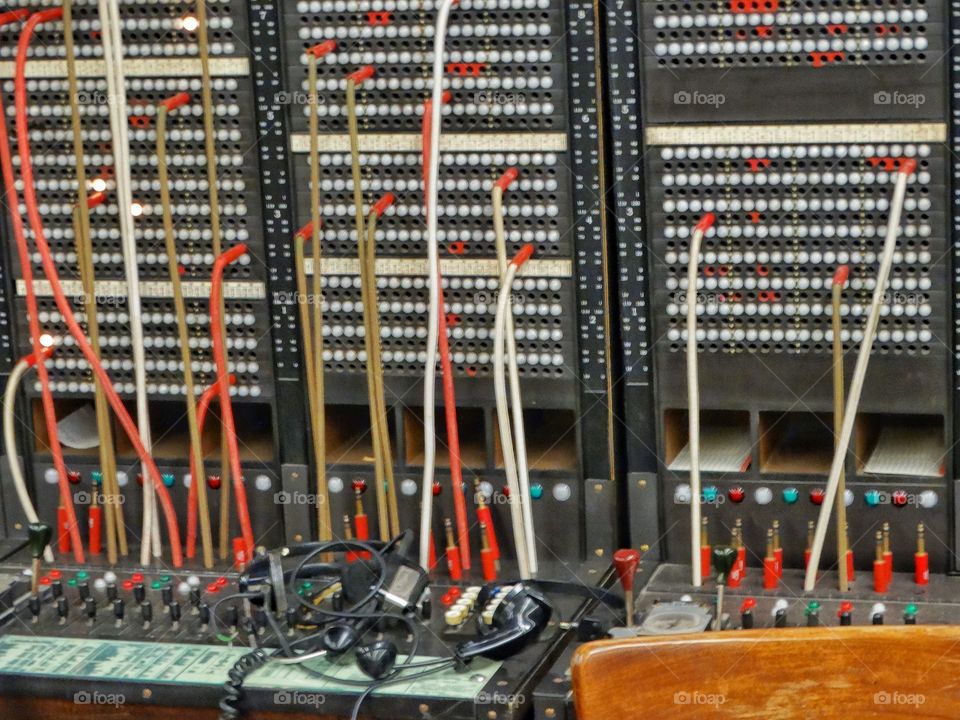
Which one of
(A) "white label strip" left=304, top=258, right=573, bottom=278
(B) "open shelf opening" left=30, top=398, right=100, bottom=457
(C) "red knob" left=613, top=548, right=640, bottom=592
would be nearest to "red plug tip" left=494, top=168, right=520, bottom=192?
(A) "white label strip" left=304, top=258, right=573, bottom=278

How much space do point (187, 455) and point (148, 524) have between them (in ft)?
0.63

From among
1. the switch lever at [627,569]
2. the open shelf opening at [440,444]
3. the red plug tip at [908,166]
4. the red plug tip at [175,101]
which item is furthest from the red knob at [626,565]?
the red plug tip at [175,101]

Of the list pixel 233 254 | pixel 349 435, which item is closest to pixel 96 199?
pixel 233 254

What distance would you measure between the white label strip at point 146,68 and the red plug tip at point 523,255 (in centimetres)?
70

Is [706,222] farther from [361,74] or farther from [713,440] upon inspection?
[361,74]

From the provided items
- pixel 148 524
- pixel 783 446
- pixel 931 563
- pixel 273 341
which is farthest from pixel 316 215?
pixel 931 563

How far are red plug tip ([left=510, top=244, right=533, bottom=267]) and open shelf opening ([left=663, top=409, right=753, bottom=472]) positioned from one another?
0.45m

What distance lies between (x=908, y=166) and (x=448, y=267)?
96 cm

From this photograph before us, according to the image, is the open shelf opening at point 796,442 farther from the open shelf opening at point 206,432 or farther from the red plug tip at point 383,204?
the open shelf opening at point 206,432

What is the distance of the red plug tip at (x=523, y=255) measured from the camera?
10.8 ft

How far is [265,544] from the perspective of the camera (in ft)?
11.9

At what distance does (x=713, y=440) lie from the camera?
3592mm

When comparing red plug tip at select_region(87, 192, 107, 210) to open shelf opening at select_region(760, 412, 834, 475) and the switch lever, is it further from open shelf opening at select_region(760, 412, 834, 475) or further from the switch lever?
open shelf opening at select_region(760, 412, 834, 475)

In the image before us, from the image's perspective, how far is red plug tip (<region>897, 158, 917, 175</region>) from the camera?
3086mm
